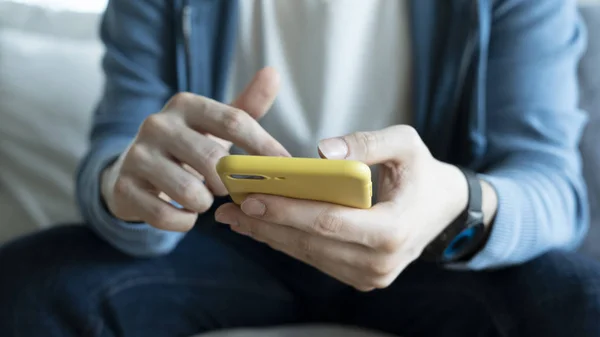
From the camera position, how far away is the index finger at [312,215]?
1.28ft

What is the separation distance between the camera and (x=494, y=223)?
51 cm

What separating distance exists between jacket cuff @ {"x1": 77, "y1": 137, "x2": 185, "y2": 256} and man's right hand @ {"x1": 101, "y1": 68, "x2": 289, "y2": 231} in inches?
2.2

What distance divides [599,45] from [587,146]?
0.12m

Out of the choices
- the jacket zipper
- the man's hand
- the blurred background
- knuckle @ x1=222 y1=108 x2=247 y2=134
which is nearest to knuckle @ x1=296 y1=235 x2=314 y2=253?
the man's hand

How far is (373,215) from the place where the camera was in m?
0.41

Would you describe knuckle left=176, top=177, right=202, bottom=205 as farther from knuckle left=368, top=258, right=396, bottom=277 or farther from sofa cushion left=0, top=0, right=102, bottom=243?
sofa cushion left=0, top=0, right=102, bottom=243

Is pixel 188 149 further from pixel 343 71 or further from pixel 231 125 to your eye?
pixel 343 71

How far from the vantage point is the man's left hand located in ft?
1.29

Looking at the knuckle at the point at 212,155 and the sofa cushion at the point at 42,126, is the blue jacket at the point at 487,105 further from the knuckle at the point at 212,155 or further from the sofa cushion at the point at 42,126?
the sofa cushion at the point at 42,126

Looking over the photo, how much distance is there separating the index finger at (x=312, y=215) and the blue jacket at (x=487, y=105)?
0.17 meters

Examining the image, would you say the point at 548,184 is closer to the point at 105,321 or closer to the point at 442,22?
the point at 442,22

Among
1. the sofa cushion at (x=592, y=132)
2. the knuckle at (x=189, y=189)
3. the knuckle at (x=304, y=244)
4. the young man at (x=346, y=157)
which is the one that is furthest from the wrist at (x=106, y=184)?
the sofa cushion at (x=592, y=132)

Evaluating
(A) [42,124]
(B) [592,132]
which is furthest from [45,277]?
(B) [592,132]

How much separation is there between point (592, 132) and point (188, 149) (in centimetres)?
49
